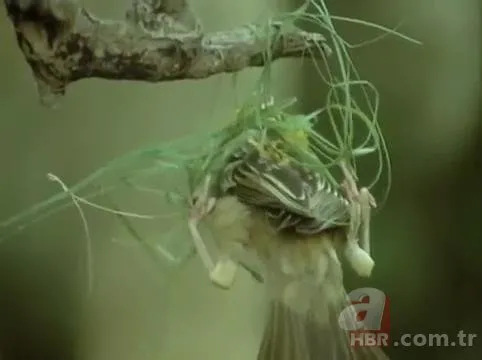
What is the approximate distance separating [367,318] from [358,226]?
101mm

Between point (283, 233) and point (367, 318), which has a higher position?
point (283, 233)

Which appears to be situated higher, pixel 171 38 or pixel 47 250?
pixel 171 38


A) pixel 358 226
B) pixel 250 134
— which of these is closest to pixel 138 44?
pixel 250 134

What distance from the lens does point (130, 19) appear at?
0.91 meters

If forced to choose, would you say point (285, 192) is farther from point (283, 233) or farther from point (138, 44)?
point (138, 44)

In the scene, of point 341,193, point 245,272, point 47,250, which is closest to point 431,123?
point 341,193

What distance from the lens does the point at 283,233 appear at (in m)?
0.88

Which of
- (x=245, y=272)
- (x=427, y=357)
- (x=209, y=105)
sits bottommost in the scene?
(x=427, y=357)

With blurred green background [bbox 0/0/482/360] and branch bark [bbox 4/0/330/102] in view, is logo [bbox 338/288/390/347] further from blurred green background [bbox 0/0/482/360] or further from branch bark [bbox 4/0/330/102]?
branch bark [bbox 4/0/330/102]

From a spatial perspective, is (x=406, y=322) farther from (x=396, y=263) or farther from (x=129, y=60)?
(x=129, y=60)

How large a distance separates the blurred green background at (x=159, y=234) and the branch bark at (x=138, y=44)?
11 mm

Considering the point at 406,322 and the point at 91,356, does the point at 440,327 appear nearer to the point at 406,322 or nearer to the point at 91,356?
the point at 406,322

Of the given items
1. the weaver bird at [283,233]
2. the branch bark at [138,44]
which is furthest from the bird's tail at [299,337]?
Answer: the branch bark at [138,44]

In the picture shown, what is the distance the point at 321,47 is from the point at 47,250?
1.09 ft
